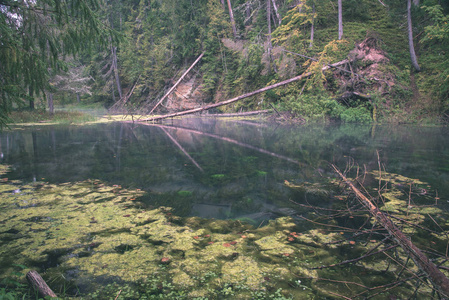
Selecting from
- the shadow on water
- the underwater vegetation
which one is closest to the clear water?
the shadow on water

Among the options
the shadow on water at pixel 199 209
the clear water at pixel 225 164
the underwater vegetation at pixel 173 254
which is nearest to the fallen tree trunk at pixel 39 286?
the underwater vegetation at pixel 173 254

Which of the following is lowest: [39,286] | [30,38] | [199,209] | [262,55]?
[199,209]

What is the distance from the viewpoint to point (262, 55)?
2206 cm

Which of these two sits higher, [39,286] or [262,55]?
[262,55]

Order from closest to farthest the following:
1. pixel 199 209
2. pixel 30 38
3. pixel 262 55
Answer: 1. pixel 199 209
2. pixel 30 38
3. pixel 262 55

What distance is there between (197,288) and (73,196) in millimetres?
3437

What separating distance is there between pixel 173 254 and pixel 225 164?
4400mm

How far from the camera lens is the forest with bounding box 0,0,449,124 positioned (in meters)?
4.73

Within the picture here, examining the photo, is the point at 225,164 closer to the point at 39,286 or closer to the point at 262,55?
the point at 39,286

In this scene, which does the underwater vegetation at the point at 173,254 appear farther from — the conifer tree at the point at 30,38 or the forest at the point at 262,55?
the forest at the point at 262,55

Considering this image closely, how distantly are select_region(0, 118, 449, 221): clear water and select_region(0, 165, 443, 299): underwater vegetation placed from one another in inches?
27.1

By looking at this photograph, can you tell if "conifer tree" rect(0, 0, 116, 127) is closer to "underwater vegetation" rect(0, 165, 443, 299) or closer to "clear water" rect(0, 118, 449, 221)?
"underwater vegetation" rect(0, 165, 443, 299)

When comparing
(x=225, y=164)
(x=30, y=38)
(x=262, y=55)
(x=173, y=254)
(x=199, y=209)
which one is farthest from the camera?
(x=262, y=55)

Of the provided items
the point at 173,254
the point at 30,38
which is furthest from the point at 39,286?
the point at 30,38
